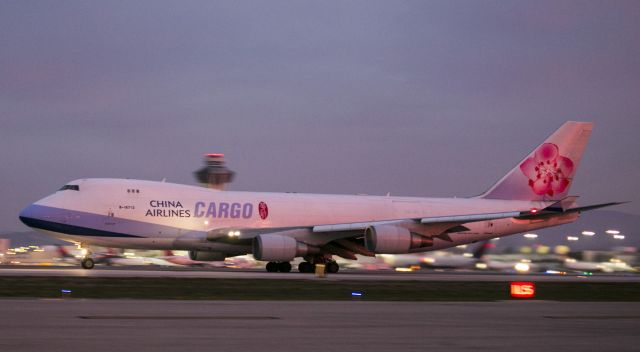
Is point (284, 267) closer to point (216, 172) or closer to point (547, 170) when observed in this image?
point (547, 170)

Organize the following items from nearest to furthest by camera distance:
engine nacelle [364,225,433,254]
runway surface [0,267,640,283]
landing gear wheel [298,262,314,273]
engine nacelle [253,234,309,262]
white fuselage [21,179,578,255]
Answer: runway surface [0,267,640,283], white fuselage [21,179,578,255], engine nacelle [253,234,309,262], engine nacelle [364,225,433,254], landing gear wheel [298,262,314,273]

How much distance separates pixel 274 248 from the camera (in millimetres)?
40969

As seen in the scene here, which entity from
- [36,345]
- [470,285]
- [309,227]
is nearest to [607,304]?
[470,285]

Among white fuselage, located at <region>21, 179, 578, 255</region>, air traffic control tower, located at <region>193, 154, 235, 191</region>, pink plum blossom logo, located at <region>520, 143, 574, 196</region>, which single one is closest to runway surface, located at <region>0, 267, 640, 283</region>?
white fuselage, located at <region>21, 179, 578, 255</region>

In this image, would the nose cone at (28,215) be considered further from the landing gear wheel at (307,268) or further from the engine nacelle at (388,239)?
the engine nacelle at (388,239)

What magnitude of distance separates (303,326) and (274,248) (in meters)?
25.7

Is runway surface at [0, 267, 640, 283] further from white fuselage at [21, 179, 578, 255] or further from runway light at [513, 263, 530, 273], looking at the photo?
runway light at [513, 263, 530, 273]

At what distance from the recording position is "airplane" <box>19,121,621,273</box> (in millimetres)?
40500

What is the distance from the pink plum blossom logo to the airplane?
155cm

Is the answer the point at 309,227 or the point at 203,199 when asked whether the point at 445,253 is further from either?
the point at 203,199

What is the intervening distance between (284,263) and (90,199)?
9972 mm

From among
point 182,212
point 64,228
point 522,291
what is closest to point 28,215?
point 64,228

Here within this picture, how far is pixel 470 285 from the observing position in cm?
3250

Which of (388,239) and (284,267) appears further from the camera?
(284,267)
